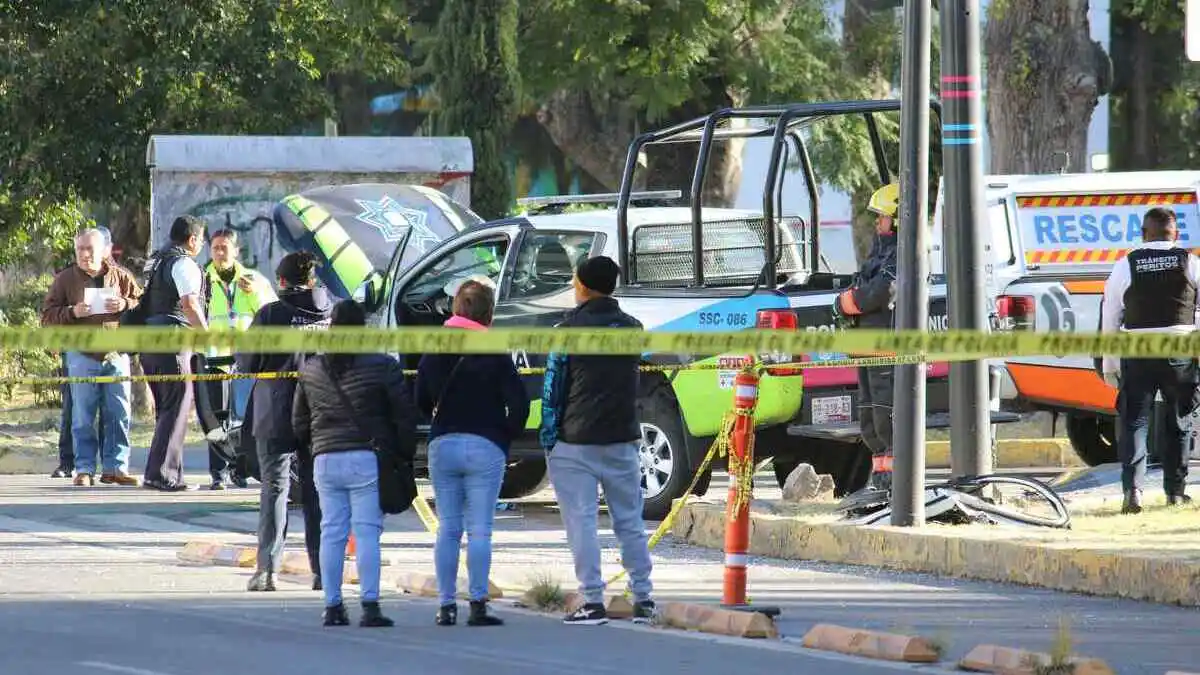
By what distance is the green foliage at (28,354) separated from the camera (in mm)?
27484

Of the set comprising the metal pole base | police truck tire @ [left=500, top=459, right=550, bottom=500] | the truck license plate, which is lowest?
the metal pole base

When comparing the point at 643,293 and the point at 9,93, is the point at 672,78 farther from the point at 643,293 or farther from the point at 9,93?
the point at 643,293

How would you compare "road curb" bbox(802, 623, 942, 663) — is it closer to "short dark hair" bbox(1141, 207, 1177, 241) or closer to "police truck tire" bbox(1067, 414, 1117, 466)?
"short dark hair" bbox(1141, 207, 1177, 241)

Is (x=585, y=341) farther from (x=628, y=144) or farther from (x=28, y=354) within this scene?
(x=628, y=144)

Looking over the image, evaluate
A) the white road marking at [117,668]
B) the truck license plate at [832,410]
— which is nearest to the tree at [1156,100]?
the truck license plate at [832,410]

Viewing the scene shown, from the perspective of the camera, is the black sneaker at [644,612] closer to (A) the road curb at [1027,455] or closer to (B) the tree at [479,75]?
(A) the road curb at [1027,455]

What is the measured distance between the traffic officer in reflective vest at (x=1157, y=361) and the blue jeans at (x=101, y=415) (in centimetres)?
725

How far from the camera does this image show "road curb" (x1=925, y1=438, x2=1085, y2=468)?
1955 cm

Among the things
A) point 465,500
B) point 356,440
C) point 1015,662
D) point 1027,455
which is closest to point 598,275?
point 465,500

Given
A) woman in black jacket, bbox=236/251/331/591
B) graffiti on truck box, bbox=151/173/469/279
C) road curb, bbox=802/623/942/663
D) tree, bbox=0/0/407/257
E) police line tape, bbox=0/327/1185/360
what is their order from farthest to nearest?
tree, bbox=0/0/407/257
graffiti on truck box, bbox=151/173/469/279
woman in black jacket, bbox=236/251/331/591
police line tape, bbox=0/327/1185/360
road curb, bbox=802/623/942/663

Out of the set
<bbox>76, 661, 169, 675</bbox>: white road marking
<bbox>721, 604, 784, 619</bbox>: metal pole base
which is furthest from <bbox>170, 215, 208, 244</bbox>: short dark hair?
<bbox>76, 661, 169, 675</bbox>: white road marking

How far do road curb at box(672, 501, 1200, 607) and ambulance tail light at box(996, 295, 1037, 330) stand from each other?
2985 millimetres

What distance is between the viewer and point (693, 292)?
1534 centimetres

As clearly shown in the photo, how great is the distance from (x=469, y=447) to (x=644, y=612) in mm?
1032
